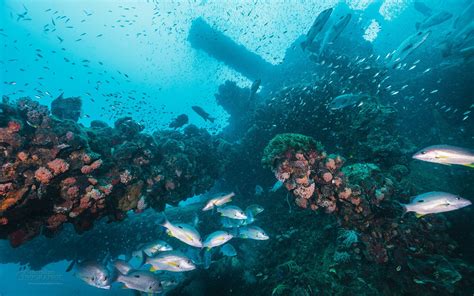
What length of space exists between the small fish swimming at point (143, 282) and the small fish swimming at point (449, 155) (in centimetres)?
562

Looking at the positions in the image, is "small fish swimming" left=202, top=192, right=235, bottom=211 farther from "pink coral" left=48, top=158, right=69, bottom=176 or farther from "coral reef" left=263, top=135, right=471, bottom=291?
"pink coral" left=48, top=158, right=69, bottom=176

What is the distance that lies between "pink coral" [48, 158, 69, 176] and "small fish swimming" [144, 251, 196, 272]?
111 inches

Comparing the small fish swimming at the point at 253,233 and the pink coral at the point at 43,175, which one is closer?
the pink coral at the point at 43,175

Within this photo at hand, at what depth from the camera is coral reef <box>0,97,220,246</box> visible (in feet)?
15.6

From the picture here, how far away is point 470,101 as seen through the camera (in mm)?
9844

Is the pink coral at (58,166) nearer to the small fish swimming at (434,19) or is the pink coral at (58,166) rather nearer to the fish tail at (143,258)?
the fish tail at (143,258)

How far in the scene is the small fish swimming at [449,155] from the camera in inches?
Result: 142

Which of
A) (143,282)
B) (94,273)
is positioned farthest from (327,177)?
(94,273)

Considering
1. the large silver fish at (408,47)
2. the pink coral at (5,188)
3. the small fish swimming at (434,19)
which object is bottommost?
the pink coral at (5,188)

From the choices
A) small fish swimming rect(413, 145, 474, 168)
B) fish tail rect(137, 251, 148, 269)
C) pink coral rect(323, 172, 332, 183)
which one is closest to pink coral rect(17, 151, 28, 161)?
fish tail rect(137, 251, 148, 269)

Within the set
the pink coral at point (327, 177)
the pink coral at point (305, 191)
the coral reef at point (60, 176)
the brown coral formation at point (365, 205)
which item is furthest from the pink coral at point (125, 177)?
the pink coral at point (327, 177)

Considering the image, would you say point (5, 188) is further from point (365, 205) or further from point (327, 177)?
point (365, 205)

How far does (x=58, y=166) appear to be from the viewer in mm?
5078

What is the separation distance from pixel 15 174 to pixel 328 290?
6794 mm
